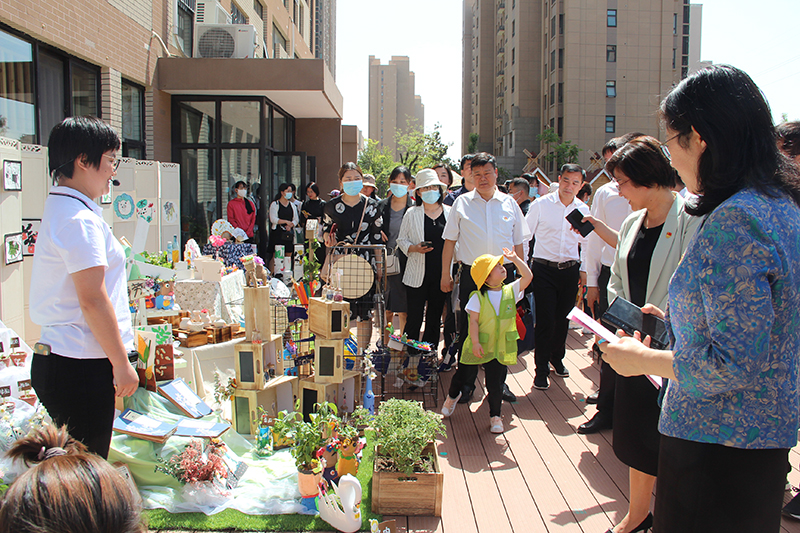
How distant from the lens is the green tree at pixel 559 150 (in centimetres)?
3941

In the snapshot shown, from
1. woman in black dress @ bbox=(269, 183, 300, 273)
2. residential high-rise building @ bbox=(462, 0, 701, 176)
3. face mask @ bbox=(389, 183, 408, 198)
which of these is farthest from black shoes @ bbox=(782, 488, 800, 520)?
residential high-rise building @ bbox=(462, 0, 701, 176)

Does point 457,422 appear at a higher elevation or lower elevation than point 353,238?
lower

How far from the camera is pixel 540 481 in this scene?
3.29 metres

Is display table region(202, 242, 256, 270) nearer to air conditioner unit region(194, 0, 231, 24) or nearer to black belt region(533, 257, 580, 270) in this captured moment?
black belt region(533, 257, 580, 270)

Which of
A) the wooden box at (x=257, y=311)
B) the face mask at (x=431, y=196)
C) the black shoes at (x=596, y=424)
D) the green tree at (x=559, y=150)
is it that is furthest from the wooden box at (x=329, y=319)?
the green tree at (x=559, y=150)

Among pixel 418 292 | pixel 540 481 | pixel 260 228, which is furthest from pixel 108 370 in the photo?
pixel 260 228

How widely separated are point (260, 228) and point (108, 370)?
10.1 meters

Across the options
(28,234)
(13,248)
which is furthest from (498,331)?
(28,234)

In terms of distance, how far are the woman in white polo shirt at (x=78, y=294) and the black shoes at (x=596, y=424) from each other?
3.13 meters

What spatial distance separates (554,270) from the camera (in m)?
4.91

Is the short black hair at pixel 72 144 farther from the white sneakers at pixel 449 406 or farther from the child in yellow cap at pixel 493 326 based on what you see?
the white sneakers at pixel 449 406

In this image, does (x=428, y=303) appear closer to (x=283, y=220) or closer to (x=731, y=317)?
(x=731, y=317)

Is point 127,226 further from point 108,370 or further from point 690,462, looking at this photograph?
point 690,462

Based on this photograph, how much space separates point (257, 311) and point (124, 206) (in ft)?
12.2
